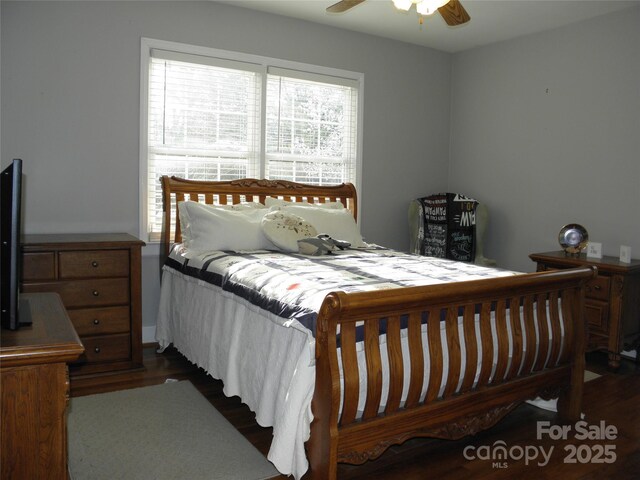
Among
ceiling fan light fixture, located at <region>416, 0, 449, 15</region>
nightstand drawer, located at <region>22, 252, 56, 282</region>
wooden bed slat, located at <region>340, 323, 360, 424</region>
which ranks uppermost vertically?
ceiling fan light fixture, located at <region>416, 0, 449, 15</region>

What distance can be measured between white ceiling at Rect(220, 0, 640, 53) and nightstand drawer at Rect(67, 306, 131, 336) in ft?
7.49

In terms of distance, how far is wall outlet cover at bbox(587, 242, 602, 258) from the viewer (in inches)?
150

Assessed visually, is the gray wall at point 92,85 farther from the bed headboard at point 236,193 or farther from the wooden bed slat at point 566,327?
the wooden bed slat at point 566,327

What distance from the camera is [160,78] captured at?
3709mm

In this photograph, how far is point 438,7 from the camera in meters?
2.55

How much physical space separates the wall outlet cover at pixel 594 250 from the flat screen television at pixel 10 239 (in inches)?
143

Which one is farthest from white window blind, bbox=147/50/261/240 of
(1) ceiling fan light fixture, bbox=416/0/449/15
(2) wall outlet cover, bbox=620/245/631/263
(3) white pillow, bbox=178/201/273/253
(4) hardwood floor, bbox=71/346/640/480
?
(2) wall outlet cover, bbox=620/245/631/263

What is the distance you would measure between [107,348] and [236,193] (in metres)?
1.39

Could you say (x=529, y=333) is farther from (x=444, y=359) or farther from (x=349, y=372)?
(x=349, y=372)

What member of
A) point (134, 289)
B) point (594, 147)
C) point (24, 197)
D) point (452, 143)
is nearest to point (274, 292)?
point (134, 289)

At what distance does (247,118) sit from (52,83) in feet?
4.34

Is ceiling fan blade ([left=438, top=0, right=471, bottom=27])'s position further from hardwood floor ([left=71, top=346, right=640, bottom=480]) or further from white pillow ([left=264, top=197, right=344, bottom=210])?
hardwood floor ([left=71, top=346, right=640, bottom=480])

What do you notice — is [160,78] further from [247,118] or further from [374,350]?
[374,350]

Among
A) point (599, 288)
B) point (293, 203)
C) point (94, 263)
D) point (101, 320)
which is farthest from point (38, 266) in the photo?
point (599, 288)
